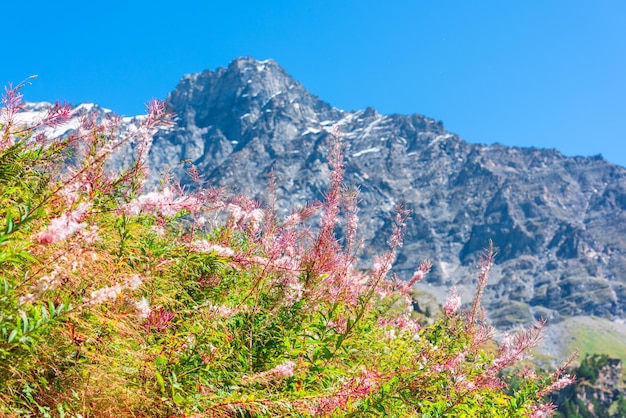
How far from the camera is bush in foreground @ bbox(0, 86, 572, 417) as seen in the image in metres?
3.32

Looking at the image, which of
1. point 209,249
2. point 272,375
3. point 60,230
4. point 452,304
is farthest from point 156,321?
point 452,304

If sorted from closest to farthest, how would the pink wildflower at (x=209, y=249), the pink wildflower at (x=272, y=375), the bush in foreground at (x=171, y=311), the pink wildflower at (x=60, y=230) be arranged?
the pink wildflower at (x=60, y=230), the bush in foreground at (x=171, y=311), the pink wildflower at (x=272, y=375), the pink wildflower at (x=209, y=249)

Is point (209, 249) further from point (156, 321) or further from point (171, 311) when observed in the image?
point (156, 321)

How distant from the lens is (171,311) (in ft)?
15.8

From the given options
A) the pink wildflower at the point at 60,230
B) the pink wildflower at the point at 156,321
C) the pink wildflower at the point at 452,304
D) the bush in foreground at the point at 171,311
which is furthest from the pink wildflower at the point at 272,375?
the pink wildflower at the point at 452,304

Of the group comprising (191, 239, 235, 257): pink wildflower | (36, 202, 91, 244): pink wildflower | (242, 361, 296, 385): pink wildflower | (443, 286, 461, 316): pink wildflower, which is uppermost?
(443, 286, 461, 316): pink wildflower

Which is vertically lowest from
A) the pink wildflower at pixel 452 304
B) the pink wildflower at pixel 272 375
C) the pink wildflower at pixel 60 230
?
the pink wildflower at pixel 272 375

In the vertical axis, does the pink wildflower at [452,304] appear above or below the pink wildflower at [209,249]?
above

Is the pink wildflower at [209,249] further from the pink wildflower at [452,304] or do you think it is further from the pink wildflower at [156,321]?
the pink wildflower at [452,304]

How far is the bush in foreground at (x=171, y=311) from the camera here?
332 cm

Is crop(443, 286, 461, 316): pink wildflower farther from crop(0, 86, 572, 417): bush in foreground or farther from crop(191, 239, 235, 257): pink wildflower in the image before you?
crop(191, 239, 235, 257): pink wildflower

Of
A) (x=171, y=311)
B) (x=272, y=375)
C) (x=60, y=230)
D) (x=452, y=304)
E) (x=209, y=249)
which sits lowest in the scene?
(x=272, y=375)

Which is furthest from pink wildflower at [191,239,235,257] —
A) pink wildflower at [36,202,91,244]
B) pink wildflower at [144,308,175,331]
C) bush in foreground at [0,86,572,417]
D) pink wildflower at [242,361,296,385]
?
pink wildflower at [36,202,91,244]

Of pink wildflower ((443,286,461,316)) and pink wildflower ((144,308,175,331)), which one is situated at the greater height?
pink wildflower ((443,286,461,316))
